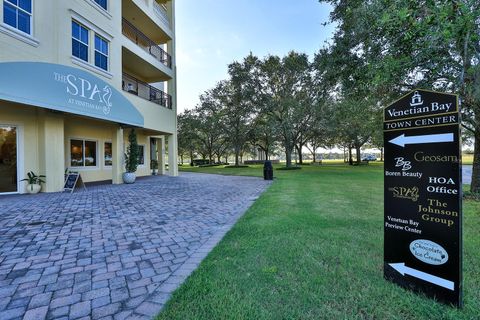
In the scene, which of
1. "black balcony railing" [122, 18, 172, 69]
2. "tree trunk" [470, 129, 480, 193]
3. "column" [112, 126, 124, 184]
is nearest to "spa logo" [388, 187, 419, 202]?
"tree trunk" [470, 129, 480, 193]

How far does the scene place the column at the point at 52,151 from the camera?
369 inches

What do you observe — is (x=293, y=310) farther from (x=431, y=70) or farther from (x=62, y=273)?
(x=431, y=70)

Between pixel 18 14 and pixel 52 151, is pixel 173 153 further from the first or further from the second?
pixel 18 14

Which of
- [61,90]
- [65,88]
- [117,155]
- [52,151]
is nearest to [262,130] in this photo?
[117,155]

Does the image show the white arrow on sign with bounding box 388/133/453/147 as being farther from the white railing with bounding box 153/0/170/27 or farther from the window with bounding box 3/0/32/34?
the white railing with bounding box 153/0/170/27

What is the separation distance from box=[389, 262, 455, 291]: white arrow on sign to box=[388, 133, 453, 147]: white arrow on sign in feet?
4.17

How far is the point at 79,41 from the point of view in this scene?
10047 mm

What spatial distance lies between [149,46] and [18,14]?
8265 millimetres

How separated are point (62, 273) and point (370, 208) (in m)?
6.72

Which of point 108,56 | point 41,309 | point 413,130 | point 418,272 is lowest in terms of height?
point 41,309

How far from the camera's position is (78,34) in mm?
10039

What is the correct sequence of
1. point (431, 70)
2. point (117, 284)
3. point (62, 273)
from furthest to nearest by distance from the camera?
point (431, 70) → point (62, 273) → point (117, 284)

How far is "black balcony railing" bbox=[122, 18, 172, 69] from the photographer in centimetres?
1501

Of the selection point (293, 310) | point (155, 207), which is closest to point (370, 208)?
point (293, 310)
